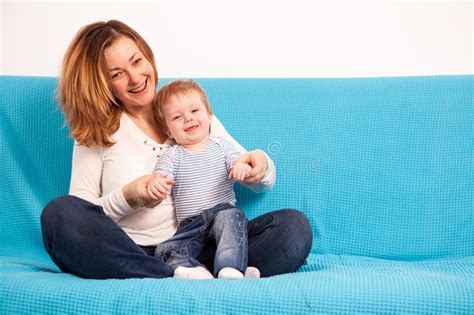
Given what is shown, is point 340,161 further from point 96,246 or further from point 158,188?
point 96,246

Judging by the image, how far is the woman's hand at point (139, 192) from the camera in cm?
173

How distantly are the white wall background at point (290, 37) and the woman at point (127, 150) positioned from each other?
708 mm

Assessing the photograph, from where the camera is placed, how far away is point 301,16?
8.80ft

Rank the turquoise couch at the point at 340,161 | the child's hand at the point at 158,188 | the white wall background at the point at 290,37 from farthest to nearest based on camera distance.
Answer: the white wall background at the point at 290,37 < the turquoise couch at the point at 340,161 < the child's hand at the point at 158,188

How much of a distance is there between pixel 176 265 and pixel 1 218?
0.76 m

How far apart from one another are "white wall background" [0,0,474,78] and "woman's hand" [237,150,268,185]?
892 millimetres

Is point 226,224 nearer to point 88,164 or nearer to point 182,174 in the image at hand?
point 182,174

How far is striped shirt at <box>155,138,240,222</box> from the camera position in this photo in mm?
1841

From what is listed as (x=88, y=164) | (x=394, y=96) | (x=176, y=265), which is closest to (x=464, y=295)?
(x=176, y=265)

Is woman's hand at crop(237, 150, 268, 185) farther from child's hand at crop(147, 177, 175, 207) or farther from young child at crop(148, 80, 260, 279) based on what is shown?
child's hand at crop(147, 177, 175, 207)

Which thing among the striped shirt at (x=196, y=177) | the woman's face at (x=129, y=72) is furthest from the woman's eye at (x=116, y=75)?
the striped shirt at (x=196, y=177)

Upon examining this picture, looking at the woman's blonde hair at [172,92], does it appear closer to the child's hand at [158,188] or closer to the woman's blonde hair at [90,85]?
the woman's blonde hair at [90,85]

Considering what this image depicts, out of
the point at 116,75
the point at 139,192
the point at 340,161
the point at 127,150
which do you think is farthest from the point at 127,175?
the point at 340,161

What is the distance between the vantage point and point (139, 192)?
1.73m
